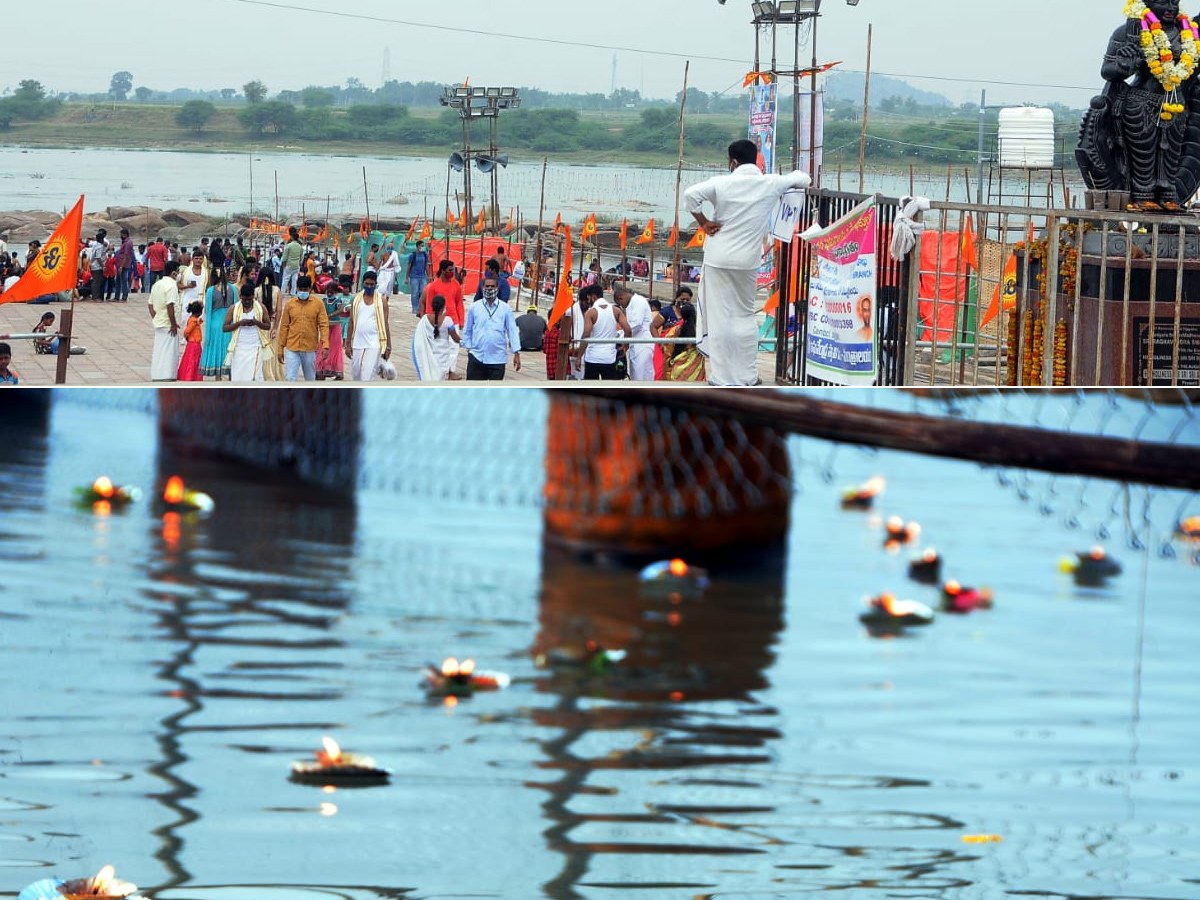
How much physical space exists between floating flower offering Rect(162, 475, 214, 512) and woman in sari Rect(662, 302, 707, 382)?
4.93m

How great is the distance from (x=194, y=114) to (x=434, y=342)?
98.3ft

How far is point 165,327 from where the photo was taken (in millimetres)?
9484

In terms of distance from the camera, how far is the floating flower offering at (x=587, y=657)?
5.30m

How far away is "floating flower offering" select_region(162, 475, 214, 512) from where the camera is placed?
14.0ft

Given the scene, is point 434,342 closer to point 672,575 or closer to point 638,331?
point 638,331

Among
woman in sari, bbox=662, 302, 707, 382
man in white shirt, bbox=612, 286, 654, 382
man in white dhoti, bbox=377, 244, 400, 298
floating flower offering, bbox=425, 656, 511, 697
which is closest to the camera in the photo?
floating flower offering, bbox=425, 656, 511, 697

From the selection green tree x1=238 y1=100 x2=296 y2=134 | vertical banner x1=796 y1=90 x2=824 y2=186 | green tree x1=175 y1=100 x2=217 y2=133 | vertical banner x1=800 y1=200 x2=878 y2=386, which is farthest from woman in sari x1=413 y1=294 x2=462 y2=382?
green tree x1=175 y1=100 x2=217 y2=133

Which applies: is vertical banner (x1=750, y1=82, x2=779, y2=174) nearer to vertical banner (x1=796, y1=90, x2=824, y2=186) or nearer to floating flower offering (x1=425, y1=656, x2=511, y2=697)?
vertical banner (x1=796, y1=90, x2=824, y2=186)

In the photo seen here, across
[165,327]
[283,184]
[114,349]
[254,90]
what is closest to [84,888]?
[165,327]

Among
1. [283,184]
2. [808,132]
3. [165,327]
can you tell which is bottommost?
[165,327]

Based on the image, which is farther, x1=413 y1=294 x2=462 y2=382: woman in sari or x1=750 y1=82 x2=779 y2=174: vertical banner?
x1=750 y1=82 x2=779 y2=174: vertical banner

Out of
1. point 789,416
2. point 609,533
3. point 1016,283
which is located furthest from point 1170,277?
point 789,416

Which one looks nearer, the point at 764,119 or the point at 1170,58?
the point at 1170,58

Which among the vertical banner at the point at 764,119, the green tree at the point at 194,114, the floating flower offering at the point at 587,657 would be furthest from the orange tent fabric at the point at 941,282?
the green tree at the point at 194,114
